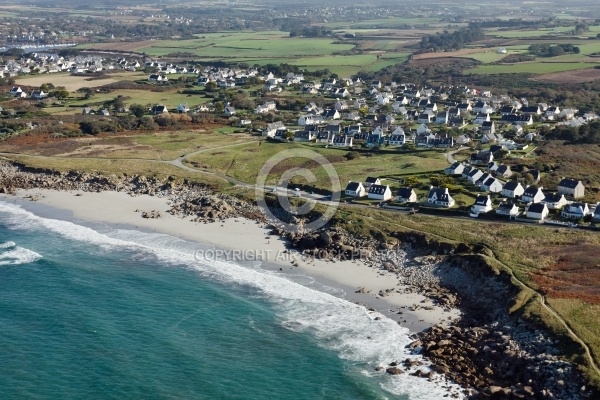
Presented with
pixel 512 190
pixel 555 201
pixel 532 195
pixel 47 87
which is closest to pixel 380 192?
pixel 512 190

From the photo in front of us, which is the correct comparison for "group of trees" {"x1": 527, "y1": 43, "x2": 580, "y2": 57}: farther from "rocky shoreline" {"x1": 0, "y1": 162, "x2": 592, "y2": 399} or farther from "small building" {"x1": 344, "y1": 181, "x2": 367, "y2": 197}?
"rocky shoreline" {"x1": 0, "y1": 162, "x2": 592, "y2": 399}

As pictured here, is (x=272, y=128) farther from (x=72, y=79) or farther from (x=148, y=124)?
(x=72, y=79)

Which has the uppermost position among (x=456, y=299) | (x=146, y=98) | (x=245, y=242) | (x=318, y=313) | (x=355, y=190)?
(x=146, y=98)

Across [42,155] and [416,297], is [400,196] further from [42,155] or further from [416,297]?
[42,155]

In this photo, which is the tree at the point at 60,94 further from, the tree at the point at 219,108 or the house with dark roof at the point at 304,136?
the house with dark roof at the point at 304,136

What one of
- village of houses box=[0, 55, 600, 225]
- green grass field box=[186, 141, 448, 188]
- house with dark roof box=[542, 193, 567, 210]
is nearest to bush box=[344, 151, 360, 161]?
green grass field box=[186, 141, 448, 188]
